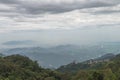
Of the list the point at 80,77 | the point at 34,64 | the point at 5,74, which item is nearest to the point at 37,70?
the point at 34,64

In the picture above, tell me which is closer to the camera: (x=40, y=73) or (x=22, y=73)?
(x=22, y=73)

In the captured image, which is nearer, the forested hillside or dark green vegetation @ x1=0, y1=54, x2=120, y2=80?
dark green vegetation @ x1=0, y1=54, x2=120, y2=80

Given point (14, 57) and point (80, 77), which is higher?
point (14, 57)

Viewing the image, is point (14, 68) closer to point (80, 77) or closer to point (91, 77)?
point (80, 77)

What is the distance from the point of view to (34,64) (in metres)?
123

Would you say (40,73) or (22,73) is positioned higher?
(22,73)

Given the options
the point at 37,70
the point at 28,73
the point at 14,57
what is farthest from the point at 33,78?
the point at 14,57

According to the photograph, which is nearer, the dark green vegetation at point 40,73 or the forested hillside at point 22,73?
the dark green vegetation at point 40,73

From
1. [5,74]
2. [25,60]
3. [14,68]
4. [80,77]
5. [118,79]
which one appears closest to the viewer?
[118,79]

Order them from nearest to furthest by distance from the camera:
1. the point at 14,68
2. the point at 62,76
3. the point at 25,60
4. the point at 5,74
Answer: the point at 5,74 → the point at 14,68 → the point at 62,76 → the point at 25,60

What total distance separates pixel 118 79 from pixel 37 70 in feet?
158

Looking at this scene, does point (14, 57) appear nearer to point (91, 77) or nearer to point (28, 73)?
point (28, 73)

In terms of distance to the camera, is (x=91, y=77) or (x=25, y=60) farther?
(x=25, y=60)

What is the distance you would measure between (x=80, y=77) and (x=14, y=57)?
5027 centimetres
